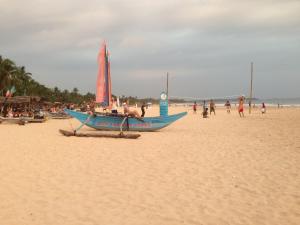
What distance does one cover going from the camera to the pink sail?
14721 mm

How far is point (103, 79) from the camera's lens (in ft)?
48.9

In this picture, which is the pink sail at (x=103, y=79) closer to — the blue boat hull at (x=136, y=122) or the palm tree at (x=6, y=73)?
the blue boat hull at (x=136, y=122)

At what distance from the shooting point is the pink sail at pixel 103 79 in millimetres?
14721

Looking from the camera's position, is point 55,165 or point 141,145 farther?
point 141,145

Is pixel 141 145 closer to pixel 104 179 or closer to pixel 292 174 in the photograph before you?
pixel 104 179

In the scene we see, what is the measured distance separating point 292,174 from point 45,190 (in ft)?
16.4

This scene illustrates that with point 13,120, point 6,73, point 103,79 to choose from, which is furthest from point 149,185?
point 6,73

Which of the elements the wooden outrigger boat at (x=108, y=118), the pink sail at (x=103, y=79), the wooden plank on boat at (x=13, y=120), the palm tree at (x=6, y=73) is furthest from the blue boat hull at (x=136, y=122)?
the palm tree at (x=6, y=73)

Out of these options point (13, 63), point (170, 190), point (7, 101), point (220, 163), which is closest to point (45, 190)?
point (170, 190)

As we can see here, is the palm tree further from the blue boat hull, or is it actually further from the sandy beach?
the sandy beach

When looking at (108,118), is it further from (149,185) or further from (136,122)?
(149,185)

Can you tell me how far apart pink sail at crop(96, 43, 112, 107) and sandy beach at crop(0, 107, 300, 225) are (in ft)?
15.2

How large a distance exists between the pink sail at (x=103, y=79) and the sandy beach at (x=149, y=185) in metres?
4.63

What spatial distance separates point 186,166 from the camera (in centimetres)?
788
